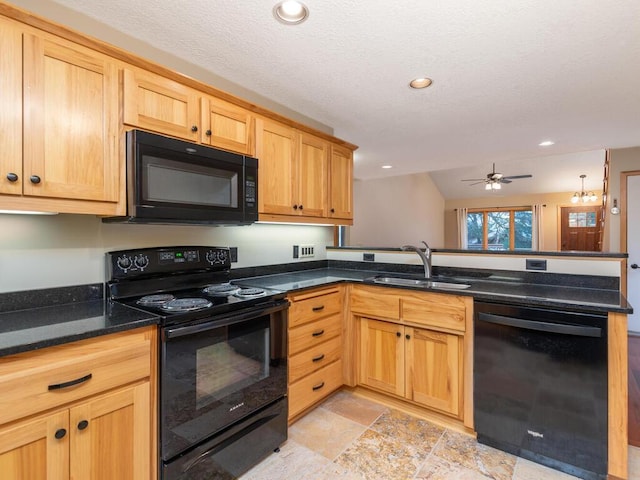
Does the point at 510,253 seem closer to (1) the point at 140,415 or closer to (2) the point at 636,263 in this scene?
(1) the point at 140,415

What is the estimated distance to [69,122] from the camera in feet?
4.46

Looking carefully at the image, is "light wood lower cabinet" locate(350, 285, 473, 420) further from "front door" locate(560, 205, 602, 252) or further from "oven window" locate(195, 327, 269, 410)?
"front door" locate(560, 205, 602, 252)

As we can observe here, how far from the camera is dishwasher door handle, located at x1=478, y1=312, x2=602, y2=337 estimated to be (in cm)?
161

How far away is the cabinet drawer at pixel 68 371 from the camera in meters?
1.02

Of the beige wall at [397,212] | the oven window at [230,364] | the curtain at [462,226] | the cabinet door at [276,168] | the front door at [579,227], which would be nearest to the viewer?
the oven window at [230,364]

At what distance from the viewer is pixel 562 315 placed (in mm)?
1674

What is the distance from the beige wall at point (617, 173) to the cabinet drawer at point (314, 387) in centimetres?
422

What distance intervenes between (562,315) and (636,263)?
11.8 ft

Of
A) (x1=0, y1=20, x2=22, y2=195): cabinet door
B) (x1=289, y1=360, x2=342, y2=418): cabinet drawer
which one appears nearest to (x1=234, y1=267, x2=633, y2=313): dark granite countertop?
(x1=289, y1=360, x2=342, y2=418): cabinet drawer

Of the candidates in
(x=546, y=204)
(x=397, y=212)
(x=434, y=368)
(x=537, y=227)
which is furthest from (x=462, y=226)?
(x=434, y=368)

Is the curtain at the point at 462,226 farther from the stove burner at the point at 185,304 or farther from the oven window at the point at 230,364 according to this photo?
the stove burner at the point at 185,304

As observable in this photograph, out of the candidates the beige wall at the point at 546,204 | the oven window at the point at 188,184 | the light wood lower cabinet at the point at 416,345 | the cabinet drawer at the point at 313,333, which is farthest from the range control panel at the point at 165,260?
the beige wall at the point at 546,204

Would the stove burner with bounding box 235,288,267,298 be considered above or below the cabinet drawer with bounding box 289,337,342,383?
above

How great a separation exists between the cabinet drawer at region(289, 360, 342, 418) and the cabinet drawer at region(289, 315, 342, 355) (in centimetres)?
22
